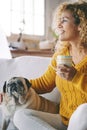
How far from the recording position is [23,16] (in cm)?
392

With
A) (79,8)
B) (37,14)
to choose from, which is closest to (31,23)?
(37,14)

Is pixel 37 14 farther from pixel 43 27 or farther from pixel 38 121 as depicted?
pixel 38 121

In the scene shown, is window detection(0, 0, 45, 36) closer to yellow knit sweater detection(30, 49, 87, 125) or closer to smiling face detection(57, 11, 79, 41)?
yellow knit sweater detection(30, 49, 87, 125)

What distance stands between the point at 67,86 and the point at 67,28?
28 centimetres

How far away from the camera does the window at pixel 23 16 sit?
3674mm

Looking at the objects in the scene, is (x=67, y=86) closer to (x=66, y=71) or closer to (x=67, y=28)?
(x=66, y=71)

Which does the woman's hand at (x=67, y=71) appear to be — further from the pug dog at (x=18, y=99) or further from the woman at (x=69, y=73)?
the pug dog at (x=18, y=99)

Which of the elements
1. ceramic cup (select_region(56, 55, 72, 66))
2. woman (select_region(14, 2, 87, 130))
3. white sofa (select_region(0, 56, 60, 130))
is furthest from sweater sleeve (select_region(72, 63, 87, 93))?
white sofa (select_region(0, 56, 60, 130))

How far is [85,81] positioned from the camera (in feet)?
4.22

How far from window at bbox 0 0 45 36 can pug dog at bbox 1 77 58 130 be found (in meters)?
2.23

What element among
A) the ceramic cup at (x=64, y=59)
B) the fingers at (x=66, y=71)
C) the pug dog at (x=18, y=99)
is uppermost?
the ceramic cup at (x=64, y=59)

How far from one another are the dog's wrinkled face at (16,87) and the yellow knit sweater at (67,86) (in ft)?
0.40

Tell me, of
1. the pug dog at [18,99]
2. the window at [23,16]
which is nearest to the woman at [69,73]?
the pug dog at [18,99]

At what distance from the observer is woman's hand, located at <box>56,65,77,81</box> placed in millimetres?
1201
